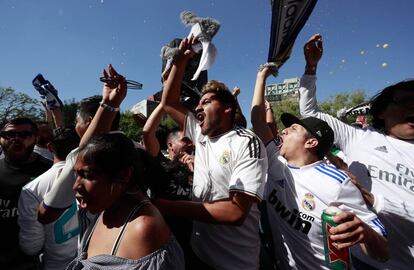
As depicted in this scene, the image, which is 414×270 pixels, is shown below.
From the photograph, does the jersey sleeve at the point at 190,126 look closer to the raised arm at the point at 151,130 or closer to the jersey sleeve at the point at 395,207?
the raised arm at the point at 151,130

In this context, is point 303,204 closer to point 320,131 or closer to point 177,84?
point 320,131

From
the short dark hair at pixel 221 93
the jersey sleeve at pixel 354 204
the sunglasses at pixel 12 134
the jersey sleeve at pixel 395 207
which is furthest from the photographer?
the sunglasses at pixel 12 134

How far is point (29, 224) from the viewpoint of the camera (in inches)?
89.9

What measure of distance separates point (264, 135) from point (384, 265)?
1423 millimetres

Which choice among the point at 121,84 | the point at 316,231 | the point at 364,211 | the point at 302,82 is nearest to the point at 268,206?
the point at 316,231

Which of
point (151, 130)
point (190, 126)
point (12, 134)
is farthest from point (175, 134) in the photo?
point (12, 134)

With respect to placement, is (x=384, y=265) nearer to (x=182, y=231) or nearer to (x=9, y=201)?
(x=182, y=231)

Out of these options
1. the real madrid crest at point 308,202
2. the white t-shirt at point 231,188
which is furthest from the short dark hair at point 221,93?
the real madrid crest at point 308,202

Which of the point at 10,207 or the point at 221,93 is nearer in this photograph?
the point at 221,93

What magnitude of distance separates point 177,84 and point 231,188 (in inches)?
46.2

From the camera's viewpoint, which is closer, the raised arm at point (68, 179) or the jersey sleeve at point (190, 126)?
the raised arm at point (68, 179)

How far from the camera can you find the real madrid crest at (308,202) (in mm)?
1991

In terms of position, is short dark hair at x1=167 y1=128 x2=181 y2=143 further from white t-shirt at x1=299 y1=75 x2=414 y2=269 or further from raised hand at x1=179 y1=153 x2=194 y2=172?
white t-shirt at x1=299 y1=75 x2=414 y2=269

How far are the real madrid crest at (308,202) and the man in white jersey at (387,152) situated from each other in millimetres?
480
